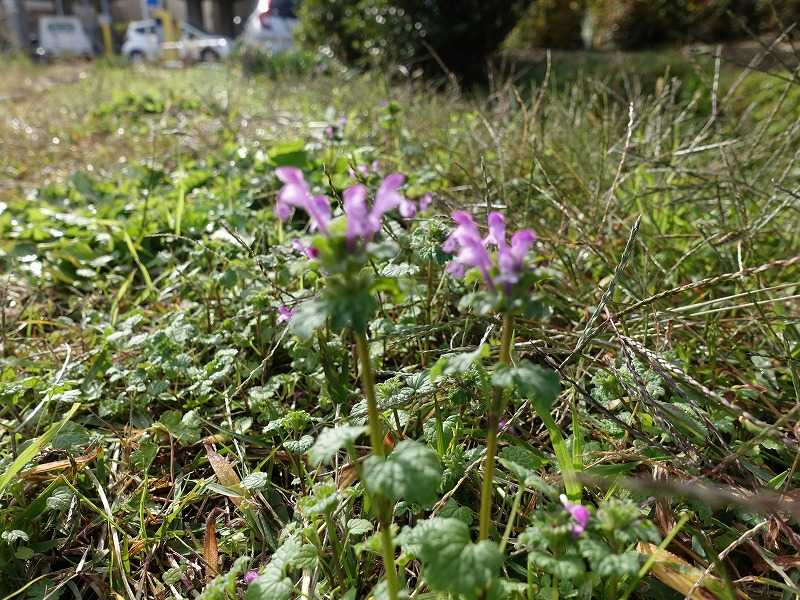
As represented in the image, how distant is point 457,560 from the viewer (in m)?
0.75

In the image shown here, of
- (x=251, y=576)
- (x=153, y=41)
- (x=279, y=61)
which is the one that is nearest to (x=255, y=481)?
(x=251, y=576)

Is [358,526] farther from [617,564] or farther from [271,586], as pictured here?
[617,564]

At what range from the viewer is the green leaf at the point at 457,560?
73 cm

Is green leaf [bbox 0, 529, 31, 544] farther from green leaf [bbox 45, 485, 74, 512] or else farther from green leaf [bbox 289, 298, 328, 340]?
green leaf [bbox 289, 298, 328, 340]

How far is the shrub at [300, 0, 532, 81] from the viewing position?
23.2 ft

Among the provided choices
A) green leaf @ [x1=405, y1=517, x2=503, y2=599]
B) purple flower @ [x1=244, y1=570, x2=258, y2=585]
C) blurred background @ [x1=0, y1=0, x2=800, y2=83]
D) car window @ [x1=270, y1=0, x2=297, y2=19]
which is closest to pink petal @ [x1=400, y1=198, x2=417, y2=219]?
green leaf @ [x1=405, y1=517, x2=503, y2=599]

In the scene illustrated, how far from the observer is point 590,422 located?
133cm

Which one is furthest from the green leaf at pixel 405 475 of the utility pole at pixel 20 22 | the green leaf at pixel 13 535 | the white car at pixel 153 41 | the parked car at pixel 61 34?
the parked car at pixel 61 34

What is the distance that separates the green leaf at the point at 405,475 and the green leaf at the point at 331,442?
4 cm

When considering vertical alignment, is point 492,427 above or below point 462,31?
below

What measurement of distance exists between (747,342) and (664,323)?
0.25 m

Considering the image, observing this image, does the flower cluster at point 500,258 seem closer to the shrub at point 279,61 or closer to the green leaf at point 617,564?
the green leaf at point 617,564

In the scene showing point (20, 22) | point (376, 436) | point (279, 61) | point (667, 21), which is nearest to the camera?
point (376, 436)

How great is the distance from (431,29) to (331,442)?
24.0 feet
